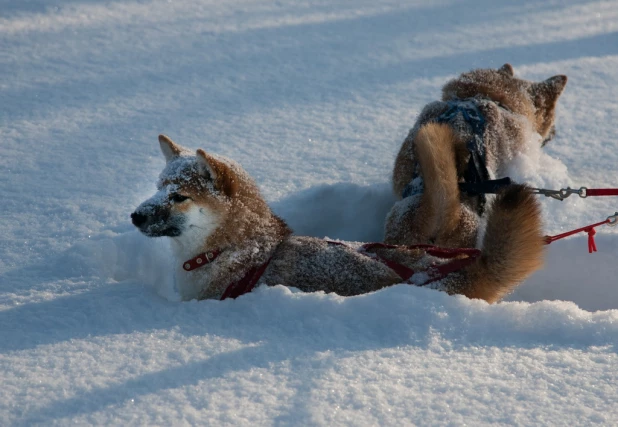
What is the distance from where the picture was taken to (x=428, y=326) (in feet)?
9.20

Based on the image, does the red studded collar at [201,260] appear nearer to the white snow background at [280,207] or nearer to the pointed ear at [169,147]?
the white snow background at [280,207]

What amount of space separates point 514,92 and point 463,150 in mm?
1069

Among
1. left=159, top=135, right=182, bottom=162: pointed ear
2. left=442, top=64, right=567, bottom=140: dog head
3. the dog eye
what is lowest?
the dog eye

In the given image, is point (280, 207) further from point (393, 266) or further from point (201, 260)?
point (393, 266)

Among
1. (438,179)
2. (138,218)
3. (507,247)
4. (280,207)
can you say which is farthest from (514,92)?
(138,218)

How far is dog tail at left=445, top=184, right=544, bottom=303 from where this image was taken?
3.10 metres

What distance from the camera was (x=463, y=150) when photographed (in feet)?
13.6

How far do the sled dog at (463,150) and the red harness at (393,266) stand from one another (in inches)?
7.0

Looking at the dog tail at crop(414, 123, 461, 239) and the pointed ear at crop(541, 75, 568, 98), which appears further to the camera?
the pointed ear at crop(541, 75, 568, 98)

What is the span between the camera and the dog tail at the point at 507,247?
10.2 feet

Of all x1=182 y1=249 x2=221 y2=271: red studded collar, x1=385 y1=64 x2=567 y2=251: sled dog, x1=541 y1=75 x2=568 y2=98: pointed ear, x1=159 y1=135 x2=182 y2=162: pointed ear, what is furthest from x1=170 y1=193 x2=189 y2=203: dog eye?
x1=541 y1=75 x2=568 y2=98: pointed ear

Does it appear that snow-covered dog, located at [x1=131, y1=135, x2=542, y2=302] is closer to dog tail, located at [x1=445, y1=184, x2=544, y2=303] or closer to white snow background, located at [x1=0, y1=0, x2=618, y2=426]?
dog tail, located at [x1=445, y1=184, x2=544, y2=303]

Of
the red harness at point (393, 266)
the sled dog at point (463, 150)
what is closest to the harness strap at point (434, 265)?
the red harness at point (393, 266)

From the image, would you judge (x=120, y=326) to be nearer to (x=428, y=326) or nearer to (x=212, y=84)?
(x=428, y=326)
